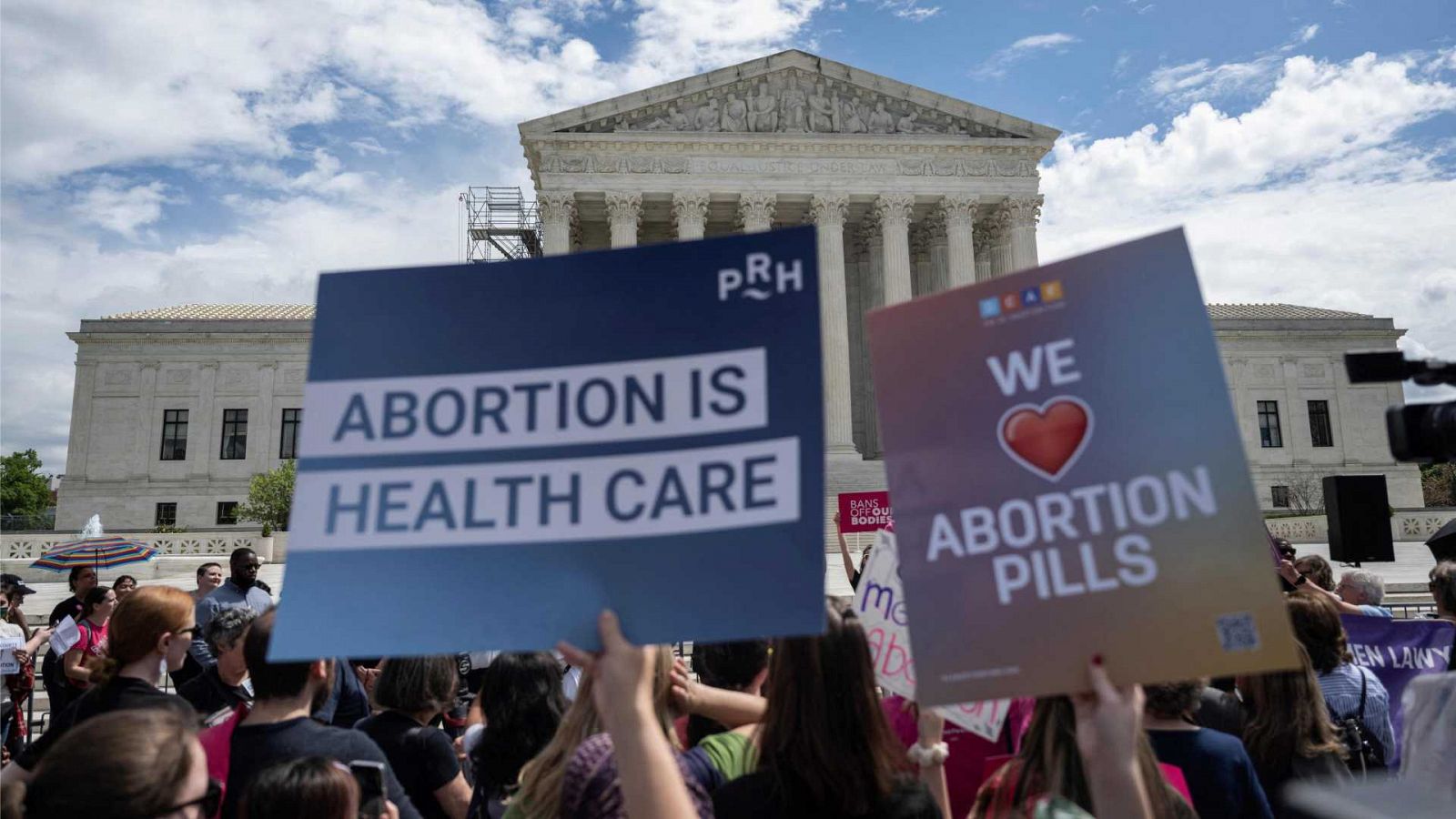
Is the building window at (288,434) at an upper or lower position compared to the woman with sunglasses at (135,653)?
upper

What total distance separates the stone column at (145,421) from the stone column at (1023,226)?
136 feet

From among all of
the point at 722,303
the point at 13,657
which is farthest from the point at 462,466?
the point at 13,657

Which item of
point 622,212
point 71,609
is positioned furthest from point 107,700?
point 622,212

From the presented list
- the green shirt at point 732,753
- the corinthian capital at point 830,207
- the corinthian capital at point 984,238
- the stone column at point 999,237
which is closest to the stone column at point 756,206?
the corinthian capital at point 830,207

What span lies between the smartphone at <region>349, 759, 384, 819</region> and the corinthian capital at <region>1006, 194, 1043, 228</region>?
38535 millimetres

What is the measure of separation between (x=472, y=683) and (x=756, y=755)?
484cm

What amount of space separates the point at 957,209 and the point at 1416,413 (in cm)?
3697

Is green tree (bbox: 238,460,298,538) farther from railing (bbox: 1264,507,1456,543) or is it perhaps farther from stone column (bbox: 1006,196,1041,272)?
railing (bbox: 1264,507,1456,543)

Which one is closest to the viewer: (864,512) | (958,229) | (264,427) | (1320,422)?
(864,512)

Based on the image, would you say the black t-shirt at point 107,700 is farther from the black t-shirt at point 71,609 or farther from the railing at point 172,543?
the railing at point 172,543

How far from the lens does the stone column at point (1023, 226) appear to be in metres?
37.7

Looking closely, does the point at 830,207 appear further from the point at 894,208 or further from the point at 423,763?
the point at 423,763

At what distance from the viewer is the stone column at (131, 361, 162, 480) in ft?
146

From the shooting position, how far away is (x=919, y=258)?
42.5 meters
